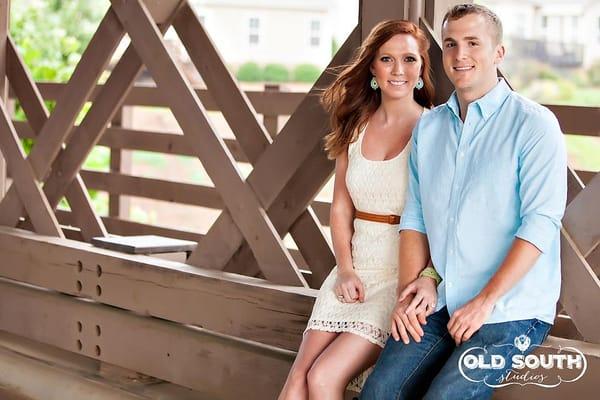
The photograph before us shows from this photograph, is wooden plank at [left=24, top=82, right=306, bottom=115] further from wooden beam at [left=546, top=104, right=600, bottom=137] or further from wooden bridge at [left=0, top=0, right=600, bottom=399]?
wooden beam at [left=546, top=104, right=600, bottom=137]

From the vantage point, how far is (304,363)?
9.75 feet

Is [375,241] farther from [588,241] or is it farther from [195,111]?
[195,111]

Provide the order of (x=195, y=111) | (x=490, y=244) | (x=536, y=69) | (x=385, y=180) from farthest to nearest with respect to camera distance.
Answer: (x=536, y=69), (x=195, y=111), (x=385, y=180), (x=490, y=244)

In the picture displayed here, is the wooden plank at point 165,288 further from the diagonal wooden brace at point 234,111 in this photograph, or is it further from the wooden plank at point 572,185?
the wooden plank at point 572,185

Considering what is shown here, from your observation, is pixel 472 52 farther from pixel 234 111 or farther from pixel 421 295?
pixel 234 111

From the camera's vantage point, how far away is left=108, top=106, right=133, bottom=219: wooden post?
6.61 m

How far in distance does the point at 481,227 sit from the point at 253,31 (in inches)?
941

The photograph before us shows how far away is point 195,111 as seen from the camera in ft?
12.9

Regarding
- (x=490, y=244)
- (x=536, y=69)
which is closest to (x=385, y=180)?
(x=490, y=244)

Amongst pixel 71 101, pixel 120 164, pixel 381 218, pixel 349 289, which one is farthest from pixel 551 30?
pixel 349 289

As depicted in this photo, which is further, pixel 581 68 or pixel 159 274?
pixel 581 68

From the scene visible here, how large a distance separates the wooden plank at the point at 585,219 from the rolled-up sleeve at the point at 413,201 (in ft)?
1.36

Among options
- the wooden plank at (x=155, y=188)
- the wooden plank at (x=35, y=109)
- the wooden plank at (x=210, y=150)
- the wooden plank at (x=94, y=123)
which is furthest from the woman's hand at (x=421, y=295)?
the wooden plank at (x=155, y=188)

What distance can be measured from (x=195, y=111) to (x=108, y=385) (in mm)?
1238
